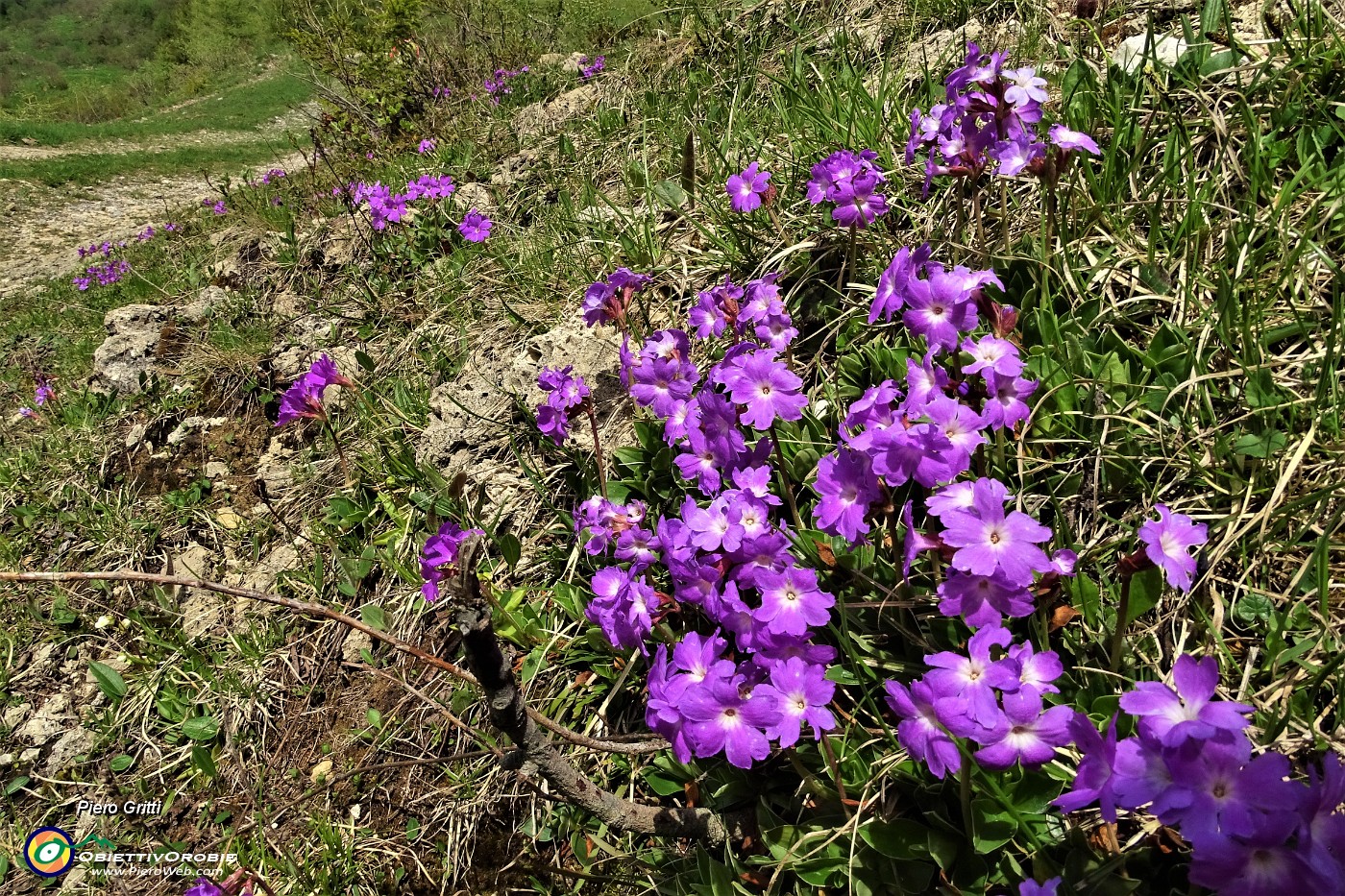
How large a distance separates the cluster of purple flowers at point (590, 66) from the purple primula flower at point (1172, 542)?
5852 millimetres

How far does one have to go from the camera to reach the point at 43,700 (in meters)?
3.95

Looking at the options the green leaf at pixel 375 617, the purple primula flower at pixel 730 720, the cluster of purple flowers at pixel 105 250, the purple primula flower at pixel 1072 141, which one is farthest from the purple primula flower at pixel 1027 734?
the cluster of purple flowers at pixel 105 250

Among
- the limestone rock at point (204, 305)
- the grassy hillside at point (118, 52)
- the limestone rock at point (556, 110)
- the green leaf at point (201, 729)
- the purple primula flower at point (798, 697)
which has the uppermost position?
the grassy hillside at point (118, 52)

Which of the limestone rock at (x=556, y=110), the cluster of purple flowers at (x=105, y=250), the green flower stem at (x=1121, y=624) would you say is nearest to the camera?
the green flower stem at (x=1121, y=624)

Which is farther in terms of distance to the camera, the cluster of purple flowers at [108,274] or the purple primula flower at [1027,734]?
the cluster of purple flowers at [108,274]

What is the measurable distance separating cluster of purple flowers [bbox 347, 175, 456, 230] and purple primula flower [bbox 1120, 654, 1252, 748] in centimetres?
486

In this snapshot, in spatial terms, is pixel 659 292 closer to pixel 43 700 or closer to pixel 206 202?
pixel 43 700

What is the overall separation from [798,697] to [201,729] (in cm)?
308

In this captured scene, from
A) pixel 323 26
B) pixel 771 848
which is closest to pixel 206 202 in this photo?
pixel 323 26

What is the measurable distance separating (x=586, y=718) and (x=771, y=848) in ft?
2.77

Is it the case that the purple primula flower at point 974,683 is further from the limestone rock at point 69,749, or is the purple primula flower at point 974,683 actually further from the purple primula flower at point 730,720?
the limestone rock at point 69,749

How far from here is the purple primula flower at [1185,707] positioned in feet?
3.18

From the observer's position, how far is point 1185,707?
107 centimetres

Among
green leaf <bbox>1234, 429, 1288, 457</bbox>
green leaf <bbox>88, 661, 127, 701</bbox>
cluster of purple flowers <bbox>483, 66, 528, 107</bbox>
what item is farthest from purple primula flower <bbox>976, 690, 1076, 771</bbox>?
cluster of purple flowers <bbox>483, 66, 528, 107</bbox>
